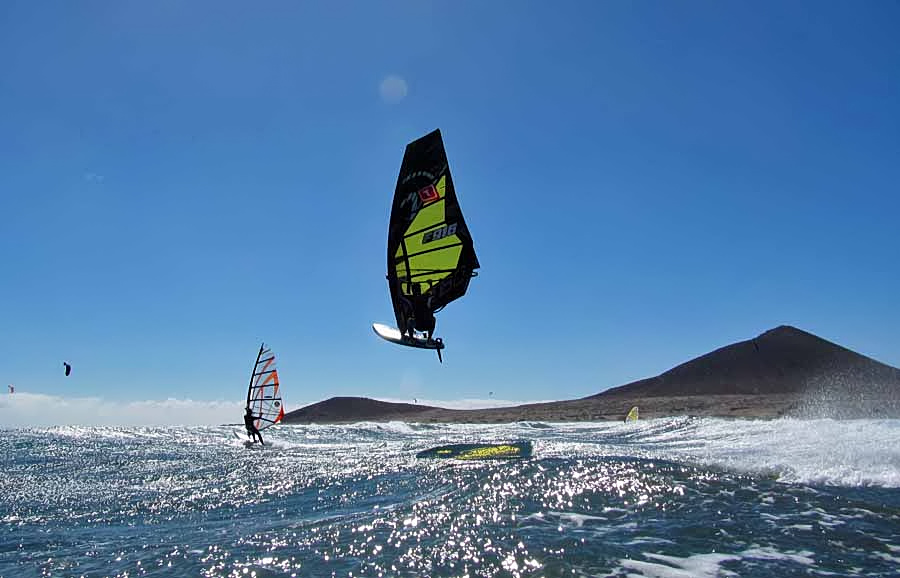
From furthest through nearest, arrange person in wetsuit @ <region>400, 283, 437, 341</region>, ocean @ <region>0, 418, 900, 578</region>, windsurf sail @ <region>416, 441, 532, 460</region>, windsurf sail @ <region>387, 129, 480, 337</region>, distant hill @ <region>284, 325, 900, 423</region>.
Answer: distant hill @ <region>284, 325, 900, 423</region> → windsurf sail @ <region>416, 441, 532, 460</region> → windsurf sail @ <region>387, 129, 480, 337</region> → person in wetsuit @ <region>400, 283, 437, 341</region> → ocean @ <region>0, 418, 900, 578</region>

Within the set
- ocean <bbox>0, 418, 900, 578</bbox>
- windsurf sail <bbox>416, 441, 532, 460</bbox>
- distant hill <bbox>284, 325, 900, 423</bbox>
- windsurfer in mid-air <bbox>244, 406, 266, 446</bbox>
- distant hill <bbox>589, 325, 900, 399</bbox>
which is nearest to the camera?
ocean <bbox>0, 418, 900, 578</bbox>

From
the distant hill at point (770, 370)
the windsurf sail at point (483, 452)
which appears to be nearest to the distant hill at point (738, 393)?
the distant hill at point (770, 370)

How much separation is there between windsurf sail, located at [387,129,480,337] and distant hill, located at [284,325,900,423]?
19108 millimetres

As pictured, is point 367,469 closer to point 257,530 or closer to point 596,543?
point 257,530

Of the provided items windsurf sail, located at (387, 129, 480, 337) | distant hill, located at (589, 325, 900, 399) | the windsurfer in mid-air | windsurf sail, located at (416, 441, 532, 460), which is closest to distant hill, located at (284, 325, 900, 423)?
distant hill, located at (589, 325, 900, 399)

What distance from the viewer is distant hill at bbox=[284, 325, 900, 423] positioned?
26.9 meters

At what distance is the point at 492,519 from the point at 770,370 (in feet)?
148

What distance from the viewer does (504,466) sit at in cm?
824

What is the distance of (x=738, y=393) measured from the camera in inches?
1523

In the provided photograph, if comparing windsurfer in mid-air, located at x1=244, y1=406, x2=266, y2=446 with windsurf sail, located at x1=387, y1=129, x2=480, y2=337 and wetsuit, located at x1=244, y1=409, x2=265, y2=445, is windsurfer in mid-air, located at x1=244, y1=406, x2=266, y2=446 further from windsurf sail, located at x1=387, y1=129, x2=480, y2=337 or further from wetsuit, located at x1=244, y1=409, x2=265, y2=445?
windsurf sail, located at x1=387, y1=129, x2=480, y2=337

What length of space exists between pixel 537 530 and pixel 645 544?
35.0 inches

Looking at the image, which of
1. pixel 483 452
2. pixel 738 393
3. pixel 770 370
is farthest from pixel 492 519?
pixel 770 370

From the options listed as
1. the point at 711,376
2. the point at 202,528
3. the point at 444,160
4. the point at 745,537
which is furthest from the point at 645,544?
the point at 711,376

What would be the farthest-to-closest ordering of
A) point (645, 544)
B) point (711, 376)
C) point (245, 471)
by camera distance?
point (711, 376) → point (245, 471) → point (645, 544)
